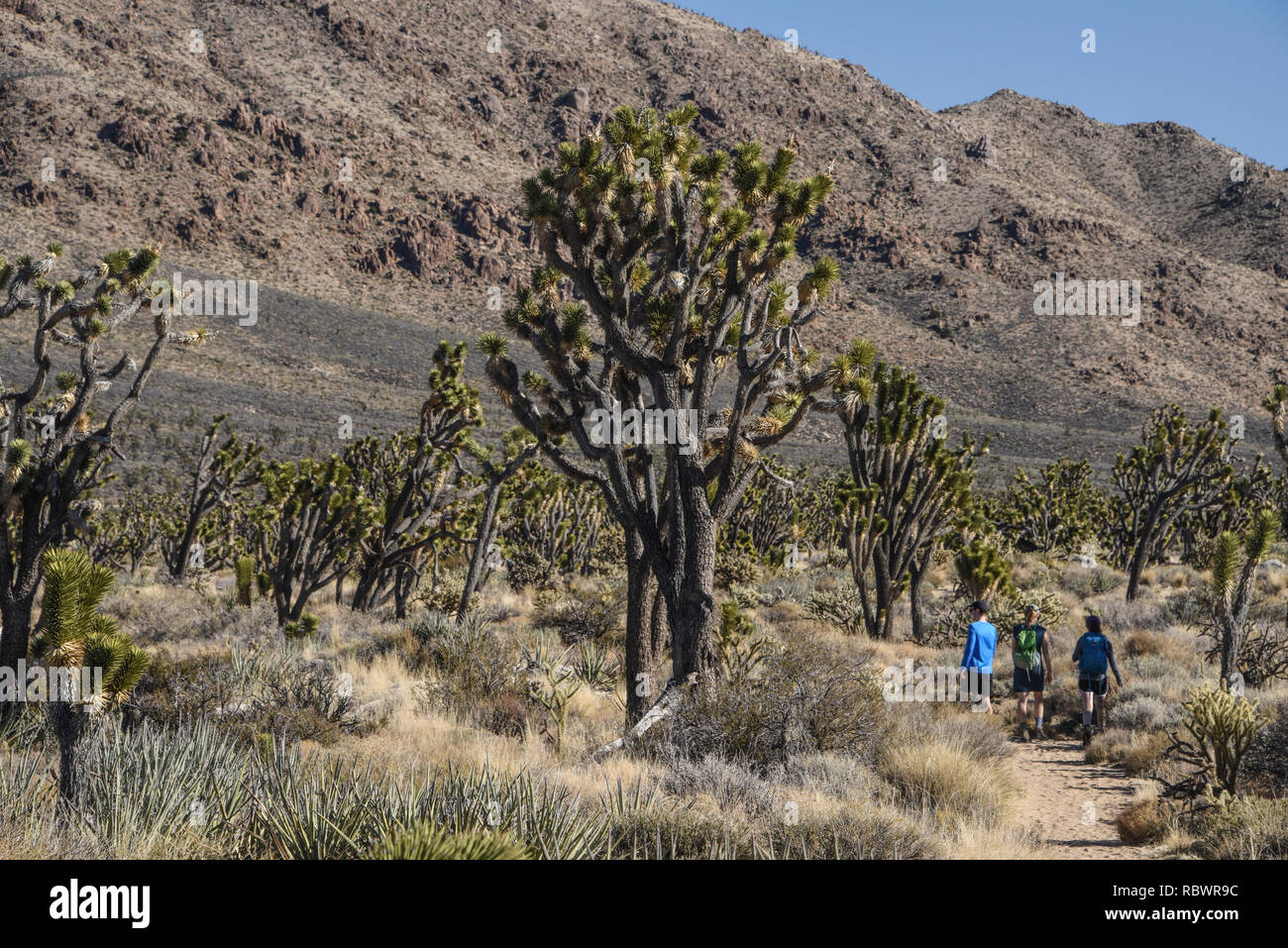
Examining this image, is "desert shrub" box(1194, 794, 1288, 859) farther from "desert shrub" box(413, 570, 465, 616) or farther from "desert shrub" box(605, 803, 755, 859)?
"desert shrub" box(413, 570, 465, 616)

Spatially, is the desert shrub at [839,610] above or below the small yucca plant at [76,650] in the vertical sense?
below

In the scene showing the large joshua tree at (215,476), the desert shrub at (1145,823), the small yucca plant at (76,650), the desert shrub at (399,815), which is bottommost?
the desert shrub at (1145,823)

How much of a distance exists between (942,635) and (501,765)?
429 inches

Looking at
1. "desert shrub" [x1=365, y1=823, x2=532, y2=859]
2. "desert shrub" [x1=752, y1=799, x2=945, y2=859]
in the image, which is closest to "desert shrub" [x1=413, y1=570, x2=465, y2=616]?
"desert shrub" [x1=752, y1=799, x2=945, y2=859]

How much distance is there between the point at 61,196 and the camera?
69.9 meters

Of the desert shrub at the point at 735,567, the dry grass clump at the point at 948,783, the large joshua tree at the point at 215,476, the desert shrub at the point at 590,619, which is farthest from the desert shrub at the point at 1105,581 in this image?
the large joshua tree at the point at 215,476

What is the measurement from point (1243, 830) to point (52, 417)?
1026cm

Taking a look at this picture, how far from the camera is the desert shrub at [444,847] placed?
10.5ft

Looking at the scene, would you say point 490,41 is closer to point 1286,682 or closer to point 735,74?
point 735,74

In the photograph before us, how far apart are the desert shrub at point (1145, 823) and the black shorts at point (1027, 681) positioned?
11.3 ft

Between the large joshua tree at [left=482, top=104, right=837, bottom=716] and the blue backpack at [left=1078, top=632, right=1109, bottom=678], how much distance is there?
4.61 metres

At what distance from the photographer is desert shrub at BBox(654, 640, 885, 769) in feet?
22.8

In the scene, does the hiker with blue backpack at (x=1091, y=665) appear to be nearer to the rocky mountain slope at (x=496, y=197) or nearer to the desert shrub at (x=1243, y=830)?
the desert shrub at (x=1243, y=830)
